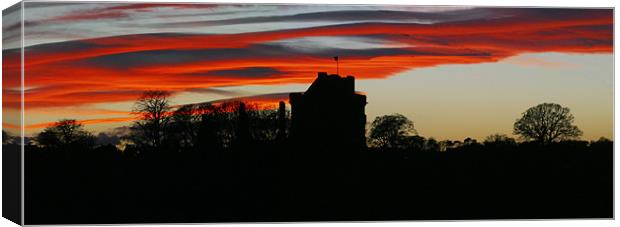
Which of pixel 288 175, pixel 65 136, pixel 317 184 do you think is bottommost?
pixel 317 184

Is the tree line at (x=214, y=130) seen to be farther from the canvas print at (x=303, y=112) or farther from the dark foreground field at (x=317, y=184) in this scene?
the dark foreground field at (x=317, y=184)

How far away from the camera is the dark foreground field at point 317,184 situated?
2242 centimetres

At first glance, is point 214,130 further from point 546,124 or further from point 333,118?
point 546,124

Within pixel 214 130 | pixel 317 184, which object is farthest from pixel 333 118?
pixel 214 130

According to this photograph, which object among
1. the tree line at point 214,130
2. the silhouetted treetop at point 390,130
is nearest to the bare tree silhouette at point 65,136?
the tree line at point 214,130

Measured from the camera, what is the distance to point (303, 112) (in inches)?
902

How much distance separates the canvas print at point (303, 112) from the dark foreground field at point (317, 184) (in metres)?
0.02

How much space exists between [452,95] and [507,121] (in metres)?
0.88

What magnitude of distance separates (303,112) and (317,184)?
40.5 inches

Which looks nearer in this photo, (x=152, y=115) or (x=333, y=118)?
(x=152, y=115)

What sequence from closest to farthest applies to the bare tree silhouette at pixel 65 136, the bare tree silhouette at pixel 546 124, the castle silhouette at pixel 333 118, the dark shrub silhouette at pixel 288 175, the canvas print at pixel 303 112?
the bare tree silhouette at pixel 65 136, the canvas print at pixel 303 112, the dark shrub silhouette at pixel 288 175, the castle silhouette at pixel 333 118, the bare tree silhouette at pixel 546 124

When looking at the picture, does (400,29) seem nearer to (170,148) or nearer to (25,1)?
(170,148)

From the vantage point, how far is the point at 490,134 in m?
23.6

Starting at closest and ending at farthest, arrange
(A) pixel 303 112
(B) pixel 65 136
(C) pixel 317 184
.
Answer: (B) pixel 65 136
(A) pixel 303 112
(C) pixel 317 184
